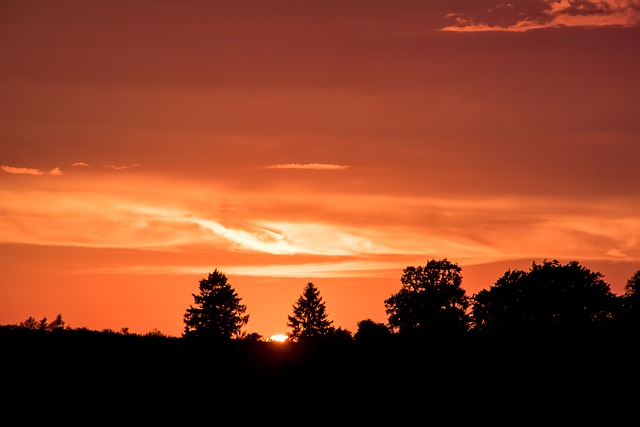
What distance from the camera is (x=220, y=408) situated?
65.3ft

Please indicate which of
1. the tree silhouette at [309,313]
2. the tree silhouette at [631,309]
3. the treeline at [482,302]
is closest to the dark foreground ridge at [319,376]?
the tree silhouette at [631,309]

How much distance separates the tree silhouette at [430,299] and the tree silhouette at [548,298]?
21.9ft

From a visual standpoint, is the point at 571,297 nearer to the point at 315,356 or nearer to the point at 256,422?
the point at 315,356

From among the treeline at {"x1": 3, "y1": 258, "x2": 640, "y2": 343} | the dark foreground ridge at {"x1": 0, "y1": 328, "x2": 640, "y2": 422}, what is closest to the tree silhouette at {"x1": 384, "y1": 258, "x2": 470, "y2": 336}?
the treeline at {"x1": 3, "y1": 258, "x2": 640, "y2": 343}

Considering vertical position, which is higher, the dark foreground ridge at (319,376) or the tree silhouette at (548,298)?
the tree silhouette at (548,298)

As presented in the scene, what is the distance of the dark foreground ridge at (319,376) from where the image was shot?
1947 cm

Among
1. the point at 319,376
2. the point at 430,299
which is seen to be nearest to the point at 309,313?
the point at 430,299

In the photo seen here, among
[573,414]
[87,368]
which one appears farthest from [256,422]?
[573,414]

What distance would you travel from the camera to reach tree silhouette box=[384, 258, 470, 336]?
295 feet

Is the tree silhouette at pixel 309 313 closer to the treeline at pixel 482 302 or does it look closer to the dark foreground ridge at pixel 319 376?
the treeline at pixel 482 302

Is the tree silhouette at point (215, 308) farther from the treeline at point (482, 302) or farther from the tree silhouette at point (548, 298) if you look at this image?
the tree silhouette at point (548, 298)

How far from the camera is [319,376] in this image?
77.4 feet

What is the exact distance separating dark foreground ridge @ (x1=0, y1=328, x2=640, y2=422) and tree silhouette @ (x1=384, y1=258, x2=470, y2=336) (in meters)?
62.3

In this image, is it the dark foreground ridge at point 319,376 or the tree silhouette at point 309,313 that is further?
the tree silhouette at point 309,313
